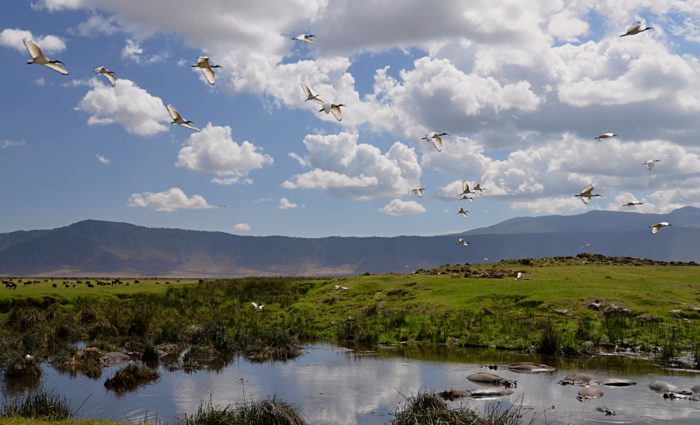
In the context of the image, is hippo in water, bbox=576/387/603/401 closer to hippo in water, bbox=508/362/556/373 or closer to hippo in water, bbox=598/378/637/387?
hippo in water, bbox=598/378/637/387

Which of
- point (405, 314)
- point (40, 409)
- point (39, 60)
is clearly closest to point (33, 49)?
point (39, 60)

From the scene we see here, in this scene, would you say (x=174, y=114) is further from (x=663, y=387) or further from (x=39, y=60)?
(x=663, y=387)

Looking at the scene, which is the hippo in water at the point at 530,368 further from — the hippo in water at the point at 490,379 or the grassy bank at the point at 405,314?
the grassy bank at the point at 405,314

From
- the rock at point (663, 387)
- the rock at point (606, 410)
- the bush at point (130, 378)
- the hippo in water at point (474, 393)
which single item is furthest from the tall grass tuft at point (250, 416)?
the rock at point (663, 387)

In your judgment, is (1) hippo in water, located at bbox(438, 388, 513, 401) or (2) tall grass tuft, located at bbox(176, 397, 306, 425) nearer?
(2) tall grass tuft, located at bbox(176, 397, 306, 425)

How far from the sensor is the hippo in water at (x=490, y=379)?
2667cm

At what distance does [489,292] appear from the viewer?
4809 centimetres

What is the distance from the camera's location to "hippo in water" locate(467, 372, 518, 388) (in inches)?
1050

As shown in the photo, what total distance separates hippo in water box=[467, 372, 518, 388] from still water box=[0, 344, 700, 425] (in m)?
0.41

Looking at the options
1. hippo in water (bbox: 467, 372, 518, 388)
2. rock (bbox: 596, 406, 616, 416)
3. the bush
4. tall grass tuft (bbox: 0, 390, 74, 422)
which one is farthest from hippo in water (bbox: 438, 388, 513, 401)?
tall grass tuft (bbox: 0, 390, 74, 422)

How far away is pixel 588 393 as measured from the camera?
24.8 metres

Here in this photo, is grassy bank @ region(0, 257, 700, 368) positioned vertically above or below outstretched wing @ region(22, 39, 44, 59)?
below

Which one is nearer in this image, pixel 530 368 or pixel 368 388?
pixel 368 388

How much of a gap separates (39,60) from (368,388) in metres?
16.8
